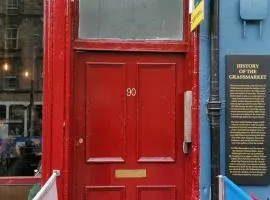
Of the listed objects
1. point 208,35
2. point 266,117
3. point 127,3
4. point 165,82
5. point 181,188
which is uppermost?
point 127,3

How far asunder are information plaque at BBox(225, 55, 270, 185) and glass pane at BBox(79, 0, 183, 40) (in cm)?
94

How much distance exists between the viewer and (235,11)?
605cm

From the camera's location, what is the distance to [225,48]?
605 cm

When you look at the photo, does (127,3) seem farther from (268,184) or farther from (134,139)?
(268,184)

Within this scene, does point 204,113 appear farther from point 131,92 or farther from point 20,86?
point 20,86

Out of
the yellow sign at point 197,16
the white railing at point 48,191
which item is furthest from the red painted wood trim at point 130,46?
the white railing at point 48,191

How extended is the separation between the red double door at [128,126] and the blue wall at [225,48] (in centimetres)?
40

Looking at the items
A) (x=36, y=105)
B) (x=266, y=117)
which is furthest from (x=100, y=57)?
(x=266, y=117)

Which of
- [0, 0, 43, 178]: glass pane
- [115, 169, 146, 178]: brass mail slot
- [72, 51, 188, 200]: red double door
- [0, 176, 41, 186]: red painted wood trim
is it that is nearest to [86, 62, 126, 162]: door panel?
[72, 51, 188, 200]: red double door

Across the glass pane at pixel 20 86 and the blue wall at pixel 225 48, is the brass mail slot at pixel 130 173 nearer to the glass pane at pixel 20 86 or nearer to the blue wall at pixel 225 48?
the blue wall at pixel 225 48

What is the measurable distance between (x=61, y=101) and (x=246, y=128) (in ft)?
6.55

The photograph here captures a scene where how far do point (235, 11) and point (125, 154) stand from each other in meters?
1.97

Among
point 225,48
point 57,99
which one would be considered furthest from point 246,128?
point 57,99

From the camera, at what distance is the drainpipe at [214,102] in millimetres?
5867
